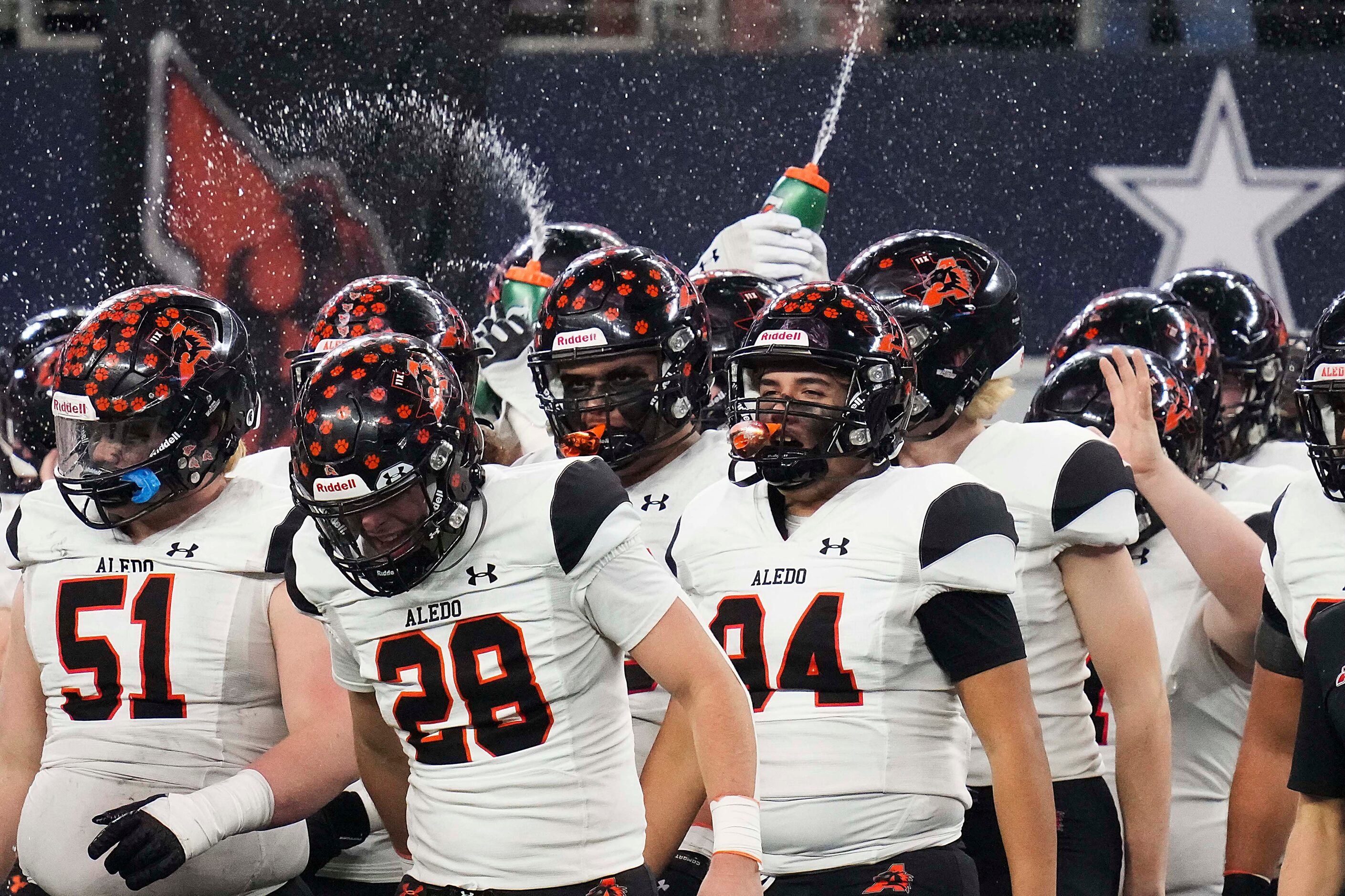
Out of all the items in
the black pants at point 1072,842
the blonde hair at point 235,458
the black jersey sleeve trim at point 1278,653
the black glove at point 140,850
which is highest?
the black jersey sleeve trim at point 1278,653

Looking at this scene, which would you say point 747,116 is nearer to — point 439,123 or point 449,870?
point 439,123

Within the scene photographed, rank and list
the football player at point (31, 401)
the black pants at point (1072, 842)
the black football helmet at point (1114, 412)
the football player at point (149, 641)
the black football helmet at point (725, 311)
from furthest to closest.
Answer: the football player at point (31, 401)
the black football helmet at point (725, 311)
the black football helmet at point (1114, 412)
the black pants at point (1072, 842)
the football player at point (149, 641)

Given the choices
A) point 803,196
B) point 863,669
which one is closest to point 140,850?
point 863,669

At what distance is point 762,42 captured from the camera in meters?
6.47

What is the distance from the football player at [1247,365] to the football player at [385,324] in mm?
1746

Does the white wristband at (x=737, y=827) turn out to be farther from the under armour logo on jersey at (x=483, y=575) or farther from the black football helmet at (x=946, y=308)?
the black football helmet at (x=946, y=308)

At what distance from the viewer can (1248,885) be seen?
256cm

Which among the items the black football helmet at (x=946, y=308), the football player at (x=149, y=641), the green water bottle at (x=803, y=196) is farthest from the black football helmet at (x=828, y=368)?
the green water bottle at (x=803, y=196)

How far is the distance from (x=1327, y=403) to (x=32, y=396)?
9.37 feet

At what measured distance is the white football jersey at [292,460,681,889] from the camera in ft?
7.38

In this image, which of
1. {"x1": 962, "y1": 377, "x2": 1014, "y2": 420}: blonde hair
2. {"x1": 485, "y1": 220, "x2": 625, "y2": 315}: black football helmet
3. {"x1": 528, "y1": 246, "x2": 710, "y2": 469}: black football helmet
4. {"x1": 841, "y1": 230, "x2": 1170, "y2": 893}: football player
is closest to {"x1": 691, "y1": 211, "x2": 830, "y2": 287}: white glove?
{"x1": 485, "y1": 220, "x2": 625, "y2": 315}: black football helmet

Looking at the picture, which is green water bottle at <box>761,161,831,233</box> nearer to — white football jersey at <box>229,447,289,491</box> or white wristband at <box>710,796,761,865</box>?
white football jersey at <box>229,447,289,491</box>

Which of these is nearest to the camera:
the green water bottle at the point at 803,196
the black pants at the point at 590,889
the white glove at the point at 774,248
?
the black pants at the point at 590,889

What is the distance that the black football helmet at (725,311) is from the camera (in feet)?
12.2
